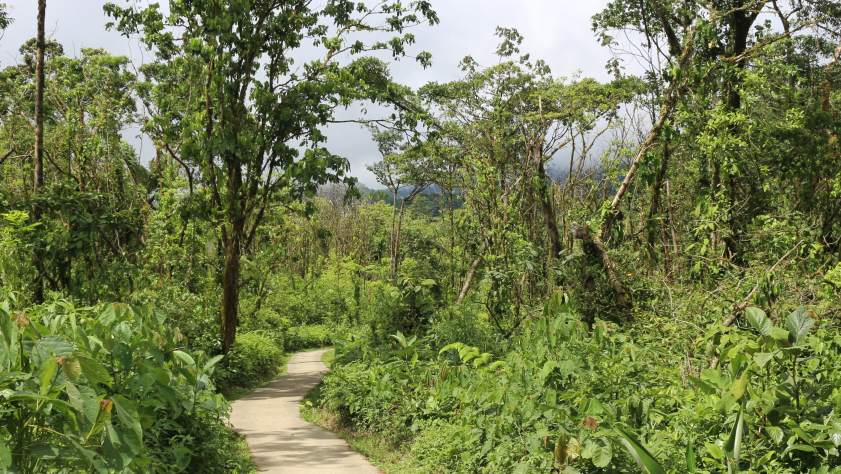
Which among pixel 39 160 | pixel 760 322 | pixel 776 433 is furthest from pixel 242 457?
pixel 39 160

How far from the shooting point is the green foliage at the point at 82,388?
214 cm

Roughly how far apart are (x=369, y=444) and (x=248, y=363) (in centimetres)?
531

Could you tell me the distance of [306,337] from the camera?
58.9 feet

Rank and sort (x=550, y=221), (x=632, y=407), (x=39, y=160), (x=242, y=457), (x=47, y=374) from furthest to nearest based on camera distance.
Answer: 1. (x=550, y=221)
2. (x=39, y=160)
3. (x=242, y=457)
4. (x=632, y=407)
5. (x=47, y=374)

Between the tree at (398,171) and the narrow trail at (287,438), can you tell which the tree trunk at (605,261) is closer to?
the narrow trail at (287,438)

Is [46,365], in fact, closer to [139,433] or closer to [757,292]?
[139,433]

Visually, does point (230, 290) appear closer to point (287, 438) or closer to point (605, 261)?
point (287, 438)

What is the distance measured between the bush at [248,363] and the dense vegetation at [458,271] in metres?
0.09

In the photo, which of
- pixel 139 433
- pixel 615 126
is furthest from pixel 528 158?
pixel 139 433

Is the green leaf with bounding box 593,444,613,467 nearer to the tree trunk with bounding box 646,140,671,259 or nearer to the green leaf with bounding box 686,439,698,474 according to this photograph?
the green leaf with bounding box 686,439,698,474

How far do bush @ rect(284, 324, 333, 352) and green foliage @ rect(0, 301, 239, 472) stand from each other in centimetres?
1397

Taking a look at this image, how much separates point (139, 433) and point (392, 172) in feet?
82.3

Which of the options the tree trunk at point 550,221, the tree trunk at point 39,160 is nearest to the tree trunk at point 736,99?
the tree trunk at point 550,221

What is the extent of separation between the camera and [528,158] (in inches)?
558
